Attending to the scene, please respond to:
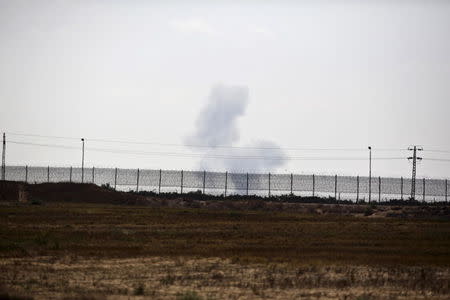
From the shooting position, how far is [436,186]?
89.4m

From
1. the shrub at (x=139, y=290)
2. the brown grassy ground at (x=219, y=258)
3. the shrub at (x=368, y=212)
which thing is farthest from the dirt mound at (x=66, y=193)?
the shrub at (x=139, y=290)

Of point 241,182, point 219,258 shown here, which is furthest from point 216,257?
point 241,182

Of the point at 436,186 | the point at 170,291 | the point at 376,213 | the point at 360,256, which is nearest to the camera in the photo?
the point at 170,291

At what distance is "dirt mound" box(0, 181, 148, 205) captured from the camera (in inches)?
3120

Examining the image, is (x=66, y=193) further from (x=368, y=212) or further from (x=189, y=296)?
(x=189, y=296)

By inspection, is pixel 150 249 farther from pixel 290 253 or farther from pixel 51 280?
pixel 51 280

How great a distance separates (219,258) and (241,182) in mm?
60474

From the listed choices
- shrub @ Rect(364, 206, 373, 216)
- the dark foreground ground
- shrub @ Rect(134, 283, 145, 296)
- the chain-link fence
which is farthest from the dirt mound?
shrub @ Rect(134, 283, 145, 296)

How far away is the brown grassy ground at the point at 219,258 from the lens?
25.3m

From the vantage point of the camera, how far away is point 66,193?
81.1m

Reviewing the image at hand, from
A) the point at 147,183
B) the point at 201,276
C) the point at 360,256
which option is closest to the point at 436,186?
the point at 147,183

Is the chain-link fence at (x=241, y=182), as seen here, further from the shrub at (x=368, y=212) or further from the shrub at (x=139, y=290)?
the shrub at (x=139, y=290)

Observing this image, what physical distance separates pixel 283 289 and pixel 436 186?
6741 centimetres

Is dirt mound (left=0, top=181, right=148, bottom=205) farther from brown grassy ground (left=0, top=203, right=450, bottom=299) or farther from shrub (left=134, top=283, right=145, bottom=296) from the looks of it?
shrub (left=134, top=283, right=145, bottom=296)
